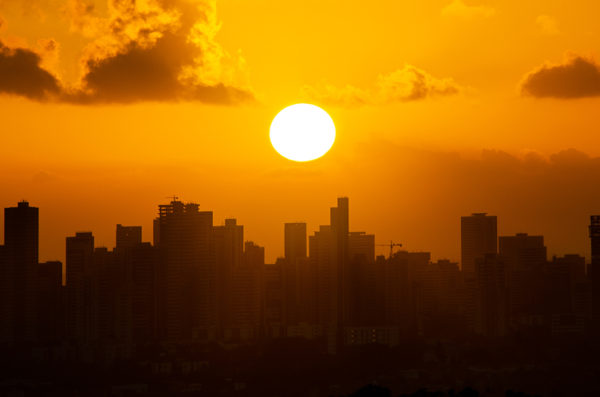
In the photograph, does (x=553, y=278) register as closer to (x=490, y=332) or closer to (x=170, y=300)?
(x=490, y=332)

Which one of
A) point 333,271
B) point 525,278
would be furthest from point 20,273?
point 525,278

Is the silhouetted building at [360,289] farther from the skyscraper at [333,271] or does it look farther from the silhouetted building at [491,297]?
the silhouetted building at [491,297]

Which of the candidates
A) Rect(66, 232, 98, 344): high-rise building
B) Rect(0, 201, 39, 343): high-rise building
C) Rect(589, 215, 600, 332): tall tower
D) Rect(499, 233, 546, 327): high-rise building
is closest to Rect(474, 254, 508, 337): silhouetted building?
Rect(499, 233, 546, 327): high-rise building

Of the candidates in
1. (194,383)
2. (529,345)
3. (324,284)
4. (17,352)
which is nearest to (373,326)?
(324,284)

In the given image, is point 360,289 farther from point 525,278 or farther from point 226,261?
point 525,278

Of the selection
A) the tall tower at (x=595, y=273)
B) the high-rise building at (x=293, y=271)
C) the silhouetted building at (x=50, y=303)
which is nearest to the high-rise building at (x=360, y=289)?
the high-rise building at (x=293, y=271)

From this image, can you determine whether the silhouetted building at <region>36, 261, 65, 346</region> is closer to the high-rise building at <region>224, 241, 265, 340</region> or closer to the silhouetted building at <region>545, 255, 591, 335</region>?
the high-rise building at <region>224, 241, 265, 340</region>
